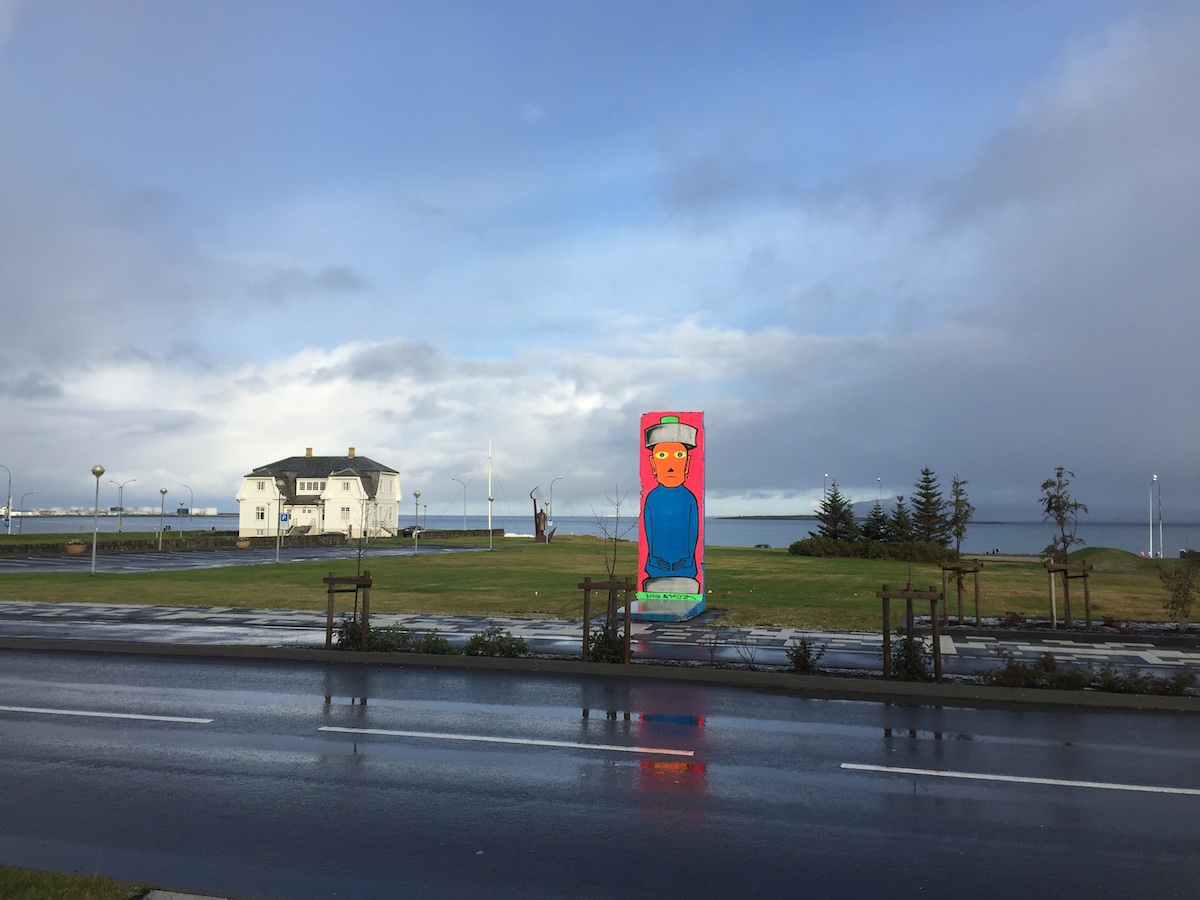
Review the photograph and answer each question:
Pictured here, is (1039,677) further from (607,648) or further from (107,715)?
(107,715)

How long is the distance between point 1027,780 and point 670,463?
16323 millimetres

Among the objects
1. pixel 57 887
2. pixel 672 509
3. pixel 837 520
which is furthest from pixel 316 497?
pixel 57 887

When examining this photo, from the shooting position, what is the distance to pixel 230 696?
497 inches

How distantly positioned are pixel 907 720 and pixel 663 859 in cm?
621

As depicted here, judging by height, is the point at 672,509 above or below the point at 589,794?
above

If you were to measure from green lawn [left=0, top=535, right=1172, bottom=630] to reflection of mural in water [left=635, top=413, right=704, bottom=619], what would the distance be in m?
1.79

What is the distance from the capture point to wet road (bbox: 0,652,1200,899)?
6.16m

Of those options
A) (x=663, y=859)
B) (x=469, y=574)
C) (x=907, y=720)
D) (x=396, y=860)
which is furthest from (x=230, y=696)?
(x=469, y=574)

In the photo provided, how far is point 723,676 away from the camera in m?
14.2

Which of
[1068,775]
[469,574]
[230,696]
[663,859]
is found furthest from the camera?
[469,574]

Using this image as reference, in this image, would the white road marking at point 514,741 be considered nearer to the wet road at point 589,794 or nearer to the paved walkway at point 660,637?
the wet road at point 589,794

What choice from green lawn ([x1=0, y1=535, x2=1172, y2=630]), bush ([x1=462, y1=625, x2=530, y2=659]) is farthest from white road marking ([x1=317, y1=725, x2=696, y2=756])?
green lawn ([x1=0, y1=535, x2=1172, y2=630])

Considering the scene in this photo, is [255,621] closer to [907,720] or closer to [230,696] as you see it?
[230,696]

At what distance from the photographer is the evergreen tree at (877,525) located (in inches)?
2721
